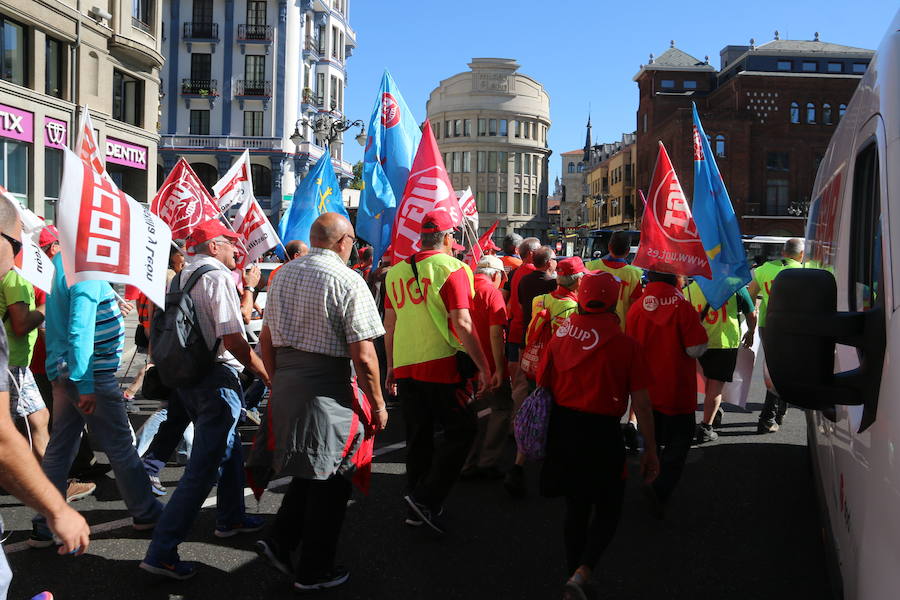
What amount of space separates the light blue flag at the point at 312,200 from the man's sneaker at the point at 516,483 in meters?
6.00

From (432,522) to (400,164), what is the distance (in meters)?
4.70

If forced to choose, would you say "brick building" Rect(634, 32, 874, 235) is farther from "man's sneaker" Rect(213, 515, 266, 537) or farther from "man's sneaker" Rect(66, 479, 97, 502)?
"man's sneaker" Rect(213, 515, 266, 537)

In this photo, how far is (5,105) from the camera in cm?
1920

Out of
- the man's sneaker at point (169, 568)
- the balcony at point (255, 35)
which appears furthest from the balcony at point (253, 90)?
the man's sneaker at point (169, 568)

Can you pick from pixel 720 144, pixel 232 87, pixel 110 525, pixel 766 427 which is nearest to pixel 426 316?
pixel 110 525

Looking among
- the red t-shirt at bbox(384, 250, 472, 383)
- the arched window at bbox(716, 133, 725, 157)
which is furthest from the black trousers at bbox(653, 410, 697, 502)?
the arched window at bbox(716, 133, 725, 157)

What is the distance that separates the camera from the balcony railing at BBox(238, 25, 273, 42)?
44969 mm

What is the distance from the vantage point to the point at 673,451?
5434 mm

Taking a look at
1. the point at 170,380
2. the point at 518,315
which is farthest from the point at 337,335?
the point at 518,315

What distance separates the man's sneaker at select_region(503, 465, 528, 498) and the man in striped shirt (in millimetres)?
2299

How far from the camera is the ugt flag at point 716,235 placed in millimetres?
6824

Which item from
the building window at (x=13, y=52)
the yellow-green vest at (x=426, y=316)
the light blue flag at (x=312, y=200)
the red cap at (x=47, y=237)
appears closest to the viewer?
the yellow-green vest at (x=426, y=316)

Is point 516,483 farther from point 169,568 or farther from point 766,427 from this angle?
point 766,427

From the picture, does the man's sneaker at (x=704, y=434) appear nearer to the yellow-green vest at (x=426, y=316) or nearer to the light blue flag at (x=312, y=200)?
the yellow-green vest at (x=426, y=316)
